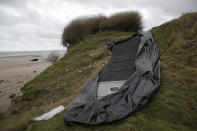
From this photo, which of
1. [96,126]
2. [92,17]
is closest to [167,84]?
[96,126]

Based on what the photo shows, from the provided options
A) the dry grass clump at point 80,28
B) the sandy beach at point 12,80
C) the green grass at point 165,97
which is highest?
the dry grass clump at point 80,28

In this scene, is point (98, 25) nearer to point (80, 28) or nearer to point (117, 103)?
point (80, 28)

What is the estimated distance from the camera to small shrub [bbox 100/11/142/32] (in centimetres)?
835

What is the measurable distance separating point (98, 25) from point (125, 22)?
7.78ft

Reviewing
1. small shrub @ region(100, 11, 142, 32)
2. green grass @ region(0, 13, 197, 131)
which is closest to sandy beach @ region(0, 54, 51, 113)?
green grass @ region(0, 13, 197, 131)

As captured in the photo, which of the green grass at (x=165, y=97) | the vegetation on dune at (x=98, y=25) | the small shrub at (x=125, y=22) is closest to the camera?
the green grass at (x=165, y=97)

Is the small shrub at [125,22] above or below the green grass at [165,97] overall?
above

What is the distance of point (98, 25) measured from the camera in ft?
32.0

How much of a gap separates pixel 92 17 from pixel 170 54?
314 inches

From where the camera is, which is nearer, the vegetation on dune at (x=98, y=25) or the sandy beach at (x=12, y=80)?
the sandy beach at (x=12, y=80)

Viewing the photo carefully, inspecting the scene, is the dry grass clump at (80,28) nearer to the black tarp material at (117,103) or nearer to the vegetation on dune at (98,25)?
the vegetation on dune at (98,25)

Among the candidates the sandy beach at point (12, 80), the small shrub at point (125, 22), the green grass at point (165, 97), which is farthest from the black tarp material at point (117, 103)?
the small shrub at point (125, 22)

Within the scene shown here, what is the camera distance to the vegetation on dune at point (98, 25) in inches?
333

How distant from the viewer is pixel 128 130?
150 cm
